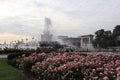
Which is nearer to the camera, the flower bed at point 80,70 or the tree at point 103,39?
the flower bed at point 80,70

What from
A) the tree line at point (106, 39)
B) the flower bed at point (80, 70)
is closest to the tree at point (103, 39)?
the tree line at point (106, 39)

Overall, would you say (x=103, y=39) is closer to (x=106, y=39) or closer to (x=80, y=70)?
(x=106, y=39)

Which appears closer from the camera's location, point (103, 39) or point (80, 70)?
point (80, 70)

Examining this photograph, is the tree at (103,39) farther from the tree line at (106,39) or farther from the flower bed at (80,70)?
the flower bed at (80,70)

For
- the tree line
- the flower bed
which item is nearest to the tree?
the tree line

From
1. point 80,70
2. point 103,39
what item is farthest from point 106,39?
point 80,70

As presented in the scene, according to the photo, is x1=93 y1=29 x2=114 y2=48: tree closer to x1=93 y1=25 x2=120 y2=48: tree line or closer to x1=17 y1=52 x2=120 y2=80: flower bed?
x1=93 y1=25 x2=120 y2=48: tree line

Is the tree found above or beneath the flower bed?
above

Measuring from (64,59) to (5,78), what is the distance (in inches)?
114

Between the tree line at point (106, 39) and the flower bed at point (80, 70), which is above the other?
the tree line at point (106, 39)

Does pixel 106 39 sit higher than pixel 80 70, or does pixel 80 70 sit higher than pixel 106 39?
pixel 106 39

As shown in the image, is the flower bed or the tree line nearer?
the flower bed

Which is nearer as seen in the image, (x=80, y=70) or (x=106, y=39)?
(x=80, y=70)

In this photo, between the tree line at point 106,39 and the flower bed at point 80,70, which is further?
the tree line at point 106,39
